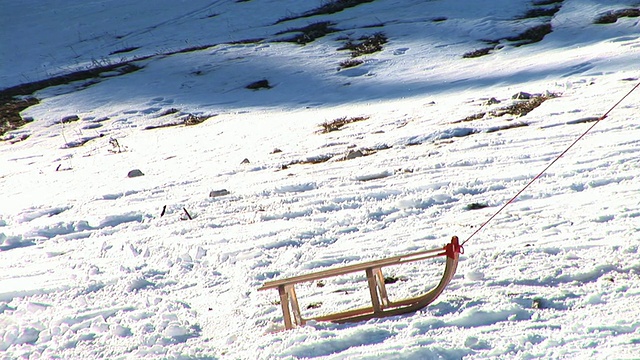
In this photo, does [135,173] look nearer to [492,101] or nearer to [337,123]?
[337,123]

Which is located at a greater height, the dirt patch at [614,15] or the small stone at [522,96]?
the dirt patch at [614,15]

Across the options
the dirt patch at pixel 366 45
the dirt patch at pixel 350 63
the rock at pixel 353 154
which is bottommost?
the rock at pixel 353 154

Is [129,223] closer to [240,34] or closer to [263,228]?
[263,228]

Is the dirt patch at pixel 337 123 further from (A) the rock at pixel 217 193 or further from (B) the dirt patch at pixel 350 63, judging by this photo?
(B) the dirt patch at pixel 350 63

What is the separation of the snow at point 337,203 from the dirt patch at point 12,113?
286mm

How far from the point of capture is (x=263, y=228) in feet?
17.9

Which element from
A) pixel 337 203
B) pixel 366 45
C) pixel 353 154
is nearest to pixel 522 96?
pixel 353 154

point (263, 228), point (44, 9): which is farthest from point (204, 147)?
point (44, 9)

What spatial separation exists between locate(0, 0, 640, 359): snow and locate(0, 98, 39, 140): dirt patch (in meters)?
0.29

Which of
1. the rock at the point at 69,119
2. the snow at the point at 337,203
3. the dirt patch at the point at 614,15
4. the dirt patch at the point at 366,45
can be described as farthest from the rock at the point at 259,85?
the dirt patch at the point at 614,15

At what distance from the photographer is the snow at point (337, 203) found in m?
3.65

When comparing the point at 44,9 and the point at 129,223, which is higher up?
the point at 44,9

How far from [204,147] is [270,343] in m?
5.48

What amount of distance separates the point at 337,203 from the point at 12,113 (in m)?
9.23
